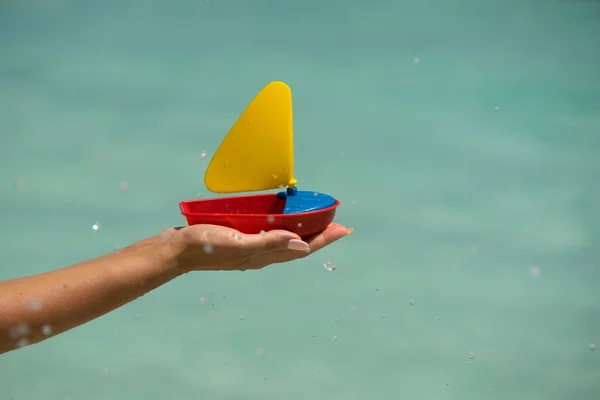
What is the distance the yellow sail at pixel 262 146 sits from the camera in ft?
5.02

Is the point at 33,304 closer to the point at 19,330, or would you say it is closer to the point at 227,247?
the point at 19,330

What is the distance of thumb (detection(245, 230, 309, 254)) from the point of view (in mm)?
1312

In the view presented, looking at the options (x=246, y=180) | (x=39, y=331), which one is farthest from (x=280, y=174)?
(x=39, y=331)

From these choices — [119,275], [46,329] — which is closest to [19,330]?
[46,329]

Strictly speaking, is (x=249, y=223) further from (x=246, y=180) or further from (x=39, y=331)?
(x=39, y=331)

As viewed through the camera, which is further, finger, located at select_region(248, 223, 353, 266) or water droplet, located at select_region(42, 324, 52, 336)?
finger, located at select_region(248, 223, 353, 266)

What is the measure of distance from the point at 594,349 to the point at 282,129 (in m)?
1.98

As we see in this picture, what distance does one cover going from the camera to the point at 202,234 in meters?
1.29

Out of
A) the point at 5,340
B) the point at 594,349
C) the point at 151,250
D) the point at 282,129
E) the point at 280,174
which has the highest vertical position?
the point at 282,129

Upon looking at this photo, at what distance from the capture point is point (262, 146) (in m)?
1.54

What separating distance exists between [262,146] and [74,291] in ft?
1.85

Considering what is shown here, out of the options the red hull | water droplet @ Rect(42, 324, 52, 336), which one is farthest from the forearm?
the red hull

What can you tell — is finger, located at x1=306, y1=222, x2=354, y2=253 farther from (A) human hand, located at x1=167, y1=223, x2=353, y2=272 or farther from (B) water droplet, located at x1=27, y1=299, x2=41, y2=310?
(B) water droplet, located at x1=27, y1=299, x2=41, y2=310

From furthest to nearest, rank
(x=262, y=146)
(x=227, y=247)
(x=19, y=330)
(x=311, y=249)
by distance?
(x=262, y=146), (x=311, y=249), (x=227, y=247), (x=19, y=330)
